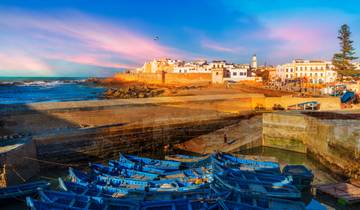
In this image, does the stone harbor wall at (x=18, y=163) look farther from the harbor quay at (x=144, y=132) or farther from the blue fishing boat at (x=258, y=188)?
the blue fishing boat at (x=258, y=188)

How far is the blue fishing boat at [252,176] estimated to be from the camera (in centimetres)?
1162

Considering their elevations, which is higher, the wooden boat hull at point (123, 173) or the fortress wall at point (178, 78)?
the fortress wall at point (178, 78)

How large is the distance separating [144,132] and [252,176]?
10457 mm

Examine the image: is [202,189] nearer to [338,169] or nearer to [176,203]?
[176,203]

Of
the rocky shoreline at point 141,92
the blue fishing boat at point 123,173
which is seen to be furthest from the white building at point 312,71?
the blue fishing boat at point 123,173

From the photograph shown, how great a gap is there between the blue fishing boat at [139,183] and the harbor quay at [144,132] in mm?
3778

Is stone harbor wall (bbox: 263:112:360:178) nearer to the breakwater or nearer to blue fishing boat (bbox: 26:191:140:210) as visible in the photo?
the breakwater

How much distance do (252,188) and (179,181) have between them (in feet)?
9.74

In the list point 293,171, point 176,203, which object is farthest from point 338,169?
point 176,203

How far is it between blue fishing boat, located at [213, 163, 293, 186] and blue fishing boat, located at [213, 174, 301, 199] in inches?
9.3

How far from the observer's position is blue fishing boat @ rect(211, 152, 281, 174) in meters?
13.5

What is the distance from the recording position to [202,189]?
35.5 ft

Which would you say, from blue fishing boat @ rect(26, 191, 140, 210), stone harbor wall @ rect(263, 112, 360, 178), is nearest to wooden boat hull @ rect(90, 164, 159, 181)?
blue fishing boat @ rect(26, 191, 140, 210)

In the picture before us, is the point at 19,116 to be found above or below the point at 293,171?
above
